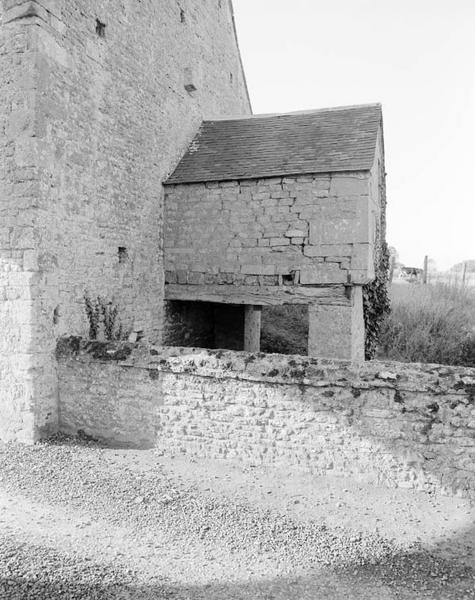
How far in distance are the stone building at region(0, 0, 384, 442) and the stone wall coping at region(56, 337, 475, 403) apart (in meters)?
1.19

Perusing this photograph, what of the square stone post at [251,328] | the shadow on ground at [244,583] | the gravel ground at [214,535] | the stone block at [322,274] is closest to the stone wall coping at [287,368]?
the gravel ground at [214,535]

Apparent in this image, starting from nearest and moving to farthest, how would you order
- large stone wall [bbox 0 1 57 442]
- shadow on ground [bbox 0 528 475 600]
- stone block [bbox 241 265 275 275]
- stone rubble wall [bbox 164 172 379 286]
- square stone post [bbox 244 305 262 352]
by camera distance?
shadow on ground [bbox 0 528 475 600] → large stone wall [bbox 0 1 57 442] → stone rubble wall [bbox 164 172 379 286] → stone block [bbox 241 265 275 275] → square stone post [bbox 244 305 262 352]

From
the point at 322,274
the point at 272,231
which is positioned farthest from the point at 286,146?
the point at 322,274

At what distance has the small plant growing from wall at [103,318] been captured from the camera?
24.1ft

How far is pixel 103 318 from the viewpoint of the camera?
760 cm

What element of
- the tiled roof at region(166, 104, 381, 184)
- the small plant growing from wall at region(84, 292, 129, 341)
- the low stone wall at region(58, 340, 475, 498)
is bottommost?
the low stone wall at region(58, 340, 475, 498)

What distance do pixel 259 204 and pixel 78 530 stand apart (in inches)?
233

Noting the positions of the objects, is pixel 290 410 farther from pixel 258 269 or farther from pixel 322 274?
pixel 258 269

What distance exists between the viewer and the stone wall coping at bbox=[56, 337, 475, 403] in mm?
4996

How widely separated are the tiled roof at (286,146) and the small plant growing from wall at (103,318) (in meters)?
2.90

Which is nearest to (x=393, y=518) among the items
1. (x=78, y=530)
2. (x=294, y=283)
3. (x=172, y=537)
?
(x=172, y=537)

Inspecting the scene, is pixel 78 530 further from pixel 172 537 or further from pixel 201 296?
pixel 201 296

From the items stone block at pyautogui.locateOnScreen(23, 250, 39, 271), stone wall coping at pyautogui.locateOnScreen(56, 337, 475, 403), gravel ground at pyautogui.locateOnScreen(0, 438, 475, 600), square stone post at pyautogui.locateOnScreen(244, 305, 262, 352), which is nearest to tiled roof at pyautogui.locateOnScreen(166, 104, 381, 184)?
square stone post at pyautogui.locateOnScreen(244, 305, 262, 352)

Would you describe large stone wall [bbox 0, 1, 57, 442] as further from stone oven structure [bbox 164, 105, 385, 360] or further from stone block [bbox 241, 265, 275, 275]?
stone block [bbox 241, 265, 275, 275]
